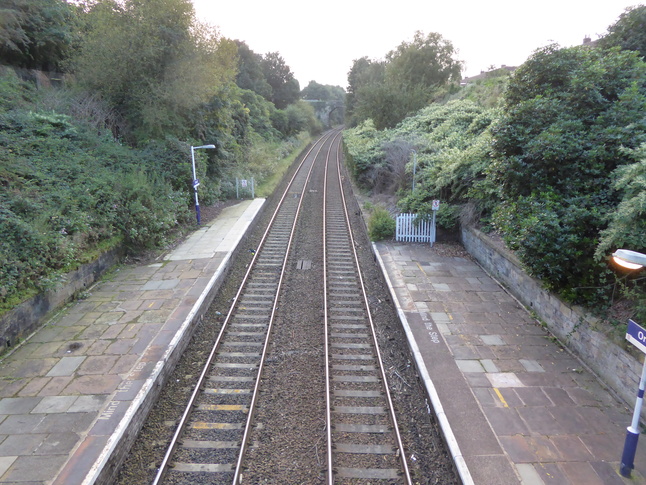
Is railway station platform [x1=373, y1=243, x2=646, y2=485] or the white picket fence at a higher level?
the white picket fence

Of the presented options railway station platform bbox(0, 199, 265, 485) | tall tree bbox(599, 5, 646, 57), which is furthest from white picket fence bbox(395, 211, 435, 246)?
tall tree bbox(599, 5, 646, 57)

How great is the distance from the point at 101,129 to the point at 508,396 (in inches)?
694

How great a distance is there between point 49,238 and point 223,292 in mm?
4346

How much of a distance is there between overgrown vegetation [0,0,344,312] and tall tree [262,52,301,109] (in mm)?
35801

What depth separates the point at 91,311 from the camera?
933cm

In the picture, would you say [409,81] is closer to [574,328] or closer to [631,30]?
[631,30]

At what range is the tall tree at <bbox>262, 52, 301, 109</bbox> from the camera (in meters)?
54.8

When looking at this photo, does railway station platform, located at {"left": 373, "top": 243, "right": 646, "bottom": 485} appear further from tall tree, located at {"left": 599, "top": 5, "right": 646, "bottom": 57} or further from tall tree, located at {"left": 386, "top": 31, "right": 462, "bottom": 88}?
tall tree, located at {"left": 386, "top": 31, "right": 462, "bottom": 88}

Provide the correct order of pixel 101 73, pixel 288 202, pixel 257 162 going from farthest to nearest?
pixel 257 162
pixel 288 202
pixel 101 73

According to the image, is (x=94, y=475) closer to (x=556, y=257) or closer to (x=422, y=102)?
(x=556, y=257)

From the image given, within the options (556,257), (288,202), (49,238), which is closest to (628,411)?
(556,257)

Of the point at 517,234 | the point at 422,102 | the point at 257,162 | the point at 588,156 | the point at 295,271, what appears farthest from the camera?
the point at 422,102

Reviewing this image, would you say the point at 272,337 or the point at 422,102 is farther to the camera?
the point at 422,102

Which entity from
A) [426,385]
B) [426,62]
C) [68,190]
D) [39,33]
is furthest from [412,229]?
[426,62]
